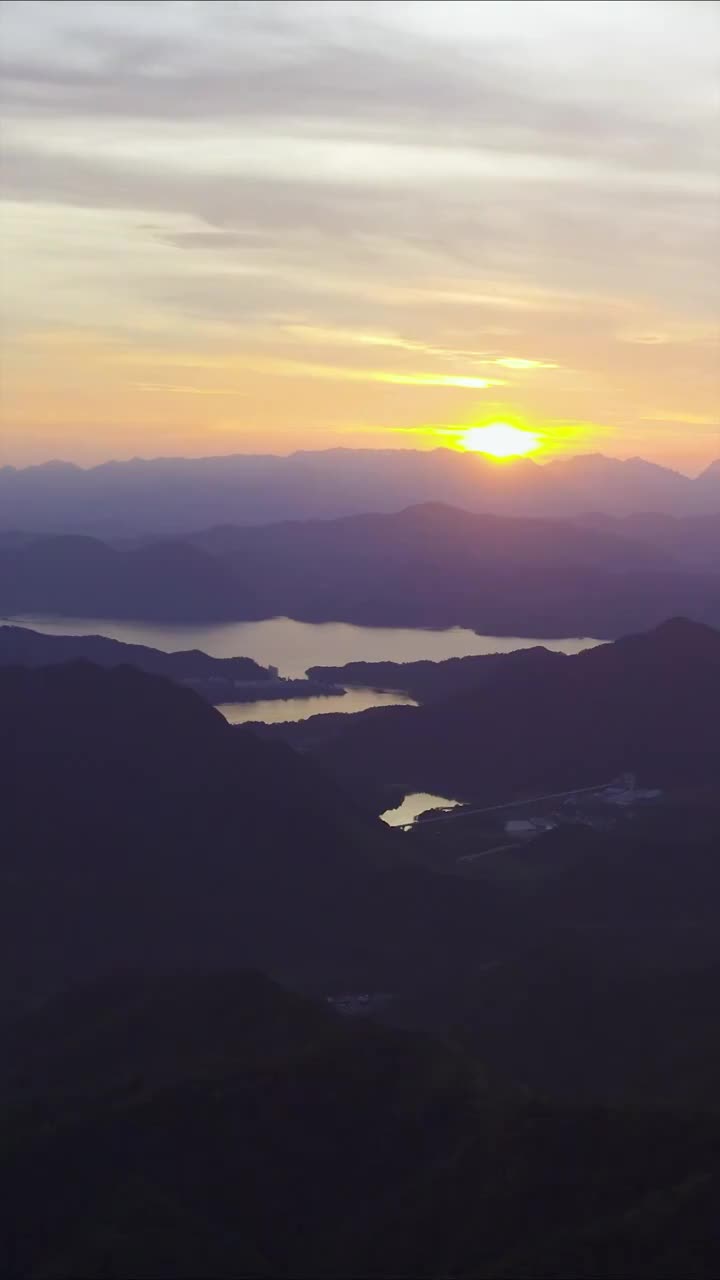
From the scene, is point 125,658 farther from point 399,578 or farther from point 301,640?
point 399,578

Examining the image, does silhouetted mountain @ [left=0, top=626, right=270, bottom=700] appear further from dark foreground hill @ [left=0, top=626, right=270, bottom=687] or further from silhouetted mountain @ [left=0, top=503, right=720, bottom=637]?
silhouetted mountain @ [left=0, top=503, right=720, bottom=637]

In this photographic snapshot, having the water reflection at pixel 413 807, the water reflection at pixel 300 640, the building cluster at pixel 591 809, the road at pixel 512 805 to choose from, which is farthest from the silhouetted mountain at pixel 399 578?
the water reflection at pixel 413 807

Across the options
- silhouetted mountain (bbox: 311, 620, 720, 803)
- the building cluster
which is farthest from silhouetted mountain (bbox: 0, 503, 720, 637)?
the building cluster

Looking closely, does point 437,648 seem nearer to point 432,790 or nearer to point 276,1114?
point 432,790

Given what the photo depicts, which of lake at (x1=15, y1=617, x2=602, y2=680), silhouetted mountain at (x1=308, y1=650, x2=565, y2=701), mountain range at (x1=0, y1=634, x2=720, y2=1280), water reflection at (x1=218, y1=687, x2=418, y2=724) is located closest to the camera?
mountain range at (x1=0, y1=634, x2=720, y2=1280)

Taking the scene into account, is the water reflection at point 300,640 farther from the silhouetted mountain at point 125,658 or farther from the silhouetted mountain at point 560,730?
the silhouetted mountain at point 560,730

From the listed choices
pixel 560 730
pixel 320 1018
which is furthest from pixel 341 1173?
pixel 560 730
